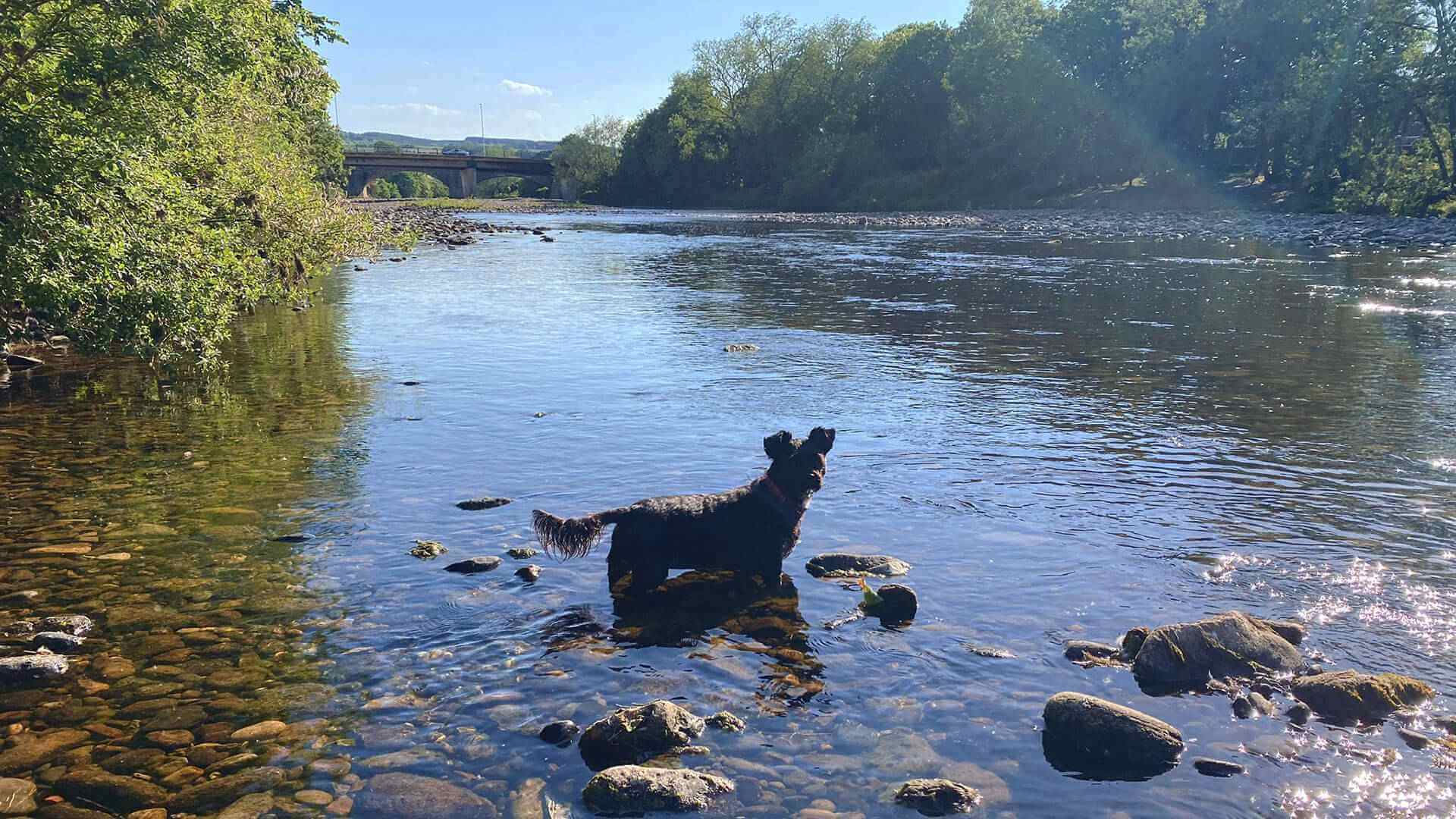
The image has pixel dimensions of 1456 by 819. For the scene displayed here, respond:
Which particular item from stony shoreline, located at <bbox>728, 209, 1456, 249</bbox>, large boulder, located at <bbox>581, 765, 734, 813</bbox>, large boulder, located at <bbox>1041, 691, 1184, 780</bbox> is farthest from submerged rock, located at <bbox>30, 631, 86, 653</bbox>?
stony shoreline, located at <bbox>728, 209, 1456, 249</bbox>

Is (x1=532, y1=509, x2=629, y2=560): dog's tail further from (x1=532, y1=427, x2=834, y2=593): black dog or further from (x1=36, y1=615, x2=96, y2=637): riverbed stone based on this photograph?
(x1=36, y1=615, x2=96, y2=637): riverbed stone

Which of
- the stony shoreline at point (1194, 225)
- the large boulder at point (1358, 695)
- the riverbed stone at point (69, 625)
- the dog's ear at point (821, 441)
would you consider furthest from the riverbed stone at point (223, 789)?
the stony shoreline at point (1194, 225)

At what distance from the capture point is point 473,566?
31.2ft

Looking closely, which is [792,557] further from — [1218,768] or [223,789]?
[223,789]

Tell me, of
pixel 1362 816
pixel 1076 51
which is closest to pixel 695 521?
pixel 1362 816

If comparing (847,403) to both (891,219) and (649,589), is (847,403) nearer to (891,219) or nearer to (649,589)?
(649,589)

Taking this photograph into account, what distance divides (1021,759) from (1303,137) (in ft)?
270

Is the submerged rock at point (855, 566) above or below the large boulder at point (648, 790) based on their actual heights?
above

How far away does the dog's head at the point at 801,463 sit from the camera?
9.33 metres

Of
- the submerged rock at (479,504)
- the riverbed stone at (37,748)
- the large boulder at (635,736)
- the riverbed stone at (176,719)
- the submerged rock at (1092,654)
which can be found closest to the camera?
the riverbed stone at (37,748)

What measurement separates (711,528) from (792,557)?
1.37 metres

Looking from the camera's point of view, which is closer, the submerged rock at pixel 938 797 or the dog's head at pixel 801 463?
the submerged rock at pixel 938 797

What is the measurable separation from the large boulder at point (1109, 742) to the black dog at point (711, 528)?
129 inches

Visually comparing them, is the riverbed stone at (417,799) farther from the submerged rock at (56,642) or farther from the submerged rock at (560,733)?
the submerged rock at (56,642)
